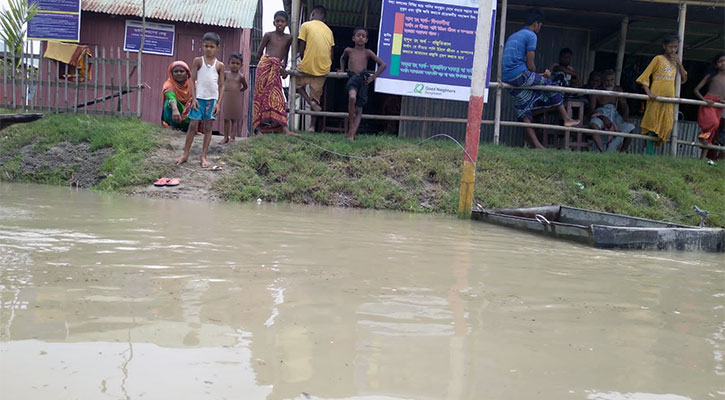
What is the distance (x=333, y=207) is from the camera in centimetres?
739

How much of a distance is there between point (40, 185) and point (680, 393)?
739cm

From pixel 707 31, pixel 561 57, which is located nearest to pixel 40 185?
pixel 561 57

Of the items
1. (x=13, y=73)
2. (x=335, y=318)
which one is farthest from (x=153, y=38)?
(x=335, y=318)

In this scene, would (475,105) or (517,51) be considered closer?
(475,105)

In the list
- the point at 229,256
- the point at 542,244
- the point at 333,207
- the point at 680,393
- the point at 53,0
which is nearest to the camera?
the point at 680,393

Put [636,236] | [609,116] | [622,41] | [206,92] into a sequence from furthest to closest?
[622,41] < [609,116] < [206,92] < [636,236]

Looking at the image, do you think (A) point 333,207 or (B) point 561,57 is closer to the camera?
(A) point 333,207

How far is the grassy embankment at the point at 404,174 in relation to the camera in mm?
7645

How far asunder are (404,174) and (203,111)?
2705 millimetres

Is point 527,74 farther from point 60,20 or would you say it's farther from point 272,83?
point 60,20

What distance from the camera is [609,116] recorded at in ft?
34.2

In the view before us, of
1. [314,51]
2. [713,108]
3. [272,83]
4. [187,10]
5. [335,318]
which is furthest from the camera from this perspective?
[187,10]

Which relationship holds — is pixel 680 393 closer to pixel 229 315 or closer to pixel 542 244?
pixel 229 315

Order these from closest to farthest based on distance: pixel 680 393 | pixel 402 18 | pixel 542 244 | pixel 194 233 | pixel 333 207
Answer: pixel 680 393 → pixel 194 233 → pixel 542 244 → pixel 333 207 → pixel 402 18
